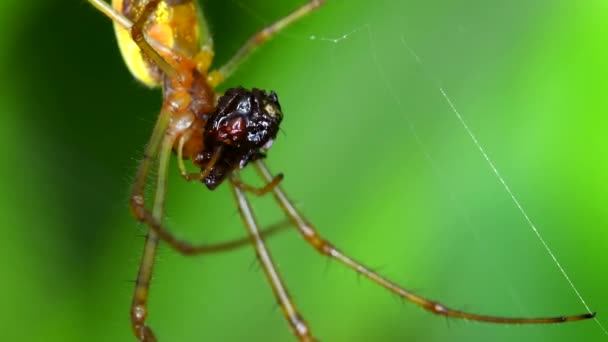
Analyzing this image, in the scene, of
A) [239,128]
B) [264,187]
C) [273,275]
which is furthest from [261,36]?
[273,275]

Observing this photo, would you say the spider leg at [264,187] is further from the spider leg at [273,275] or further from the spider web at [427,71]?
the spider web at [427,71]

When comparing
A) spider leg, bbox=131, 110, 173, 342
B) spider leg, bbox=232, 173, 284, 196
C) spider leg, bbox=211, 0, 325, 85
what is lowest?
spider leg, bbox=131, 110, 173, 342

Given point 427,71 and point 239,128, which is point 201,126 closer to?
point 239,128

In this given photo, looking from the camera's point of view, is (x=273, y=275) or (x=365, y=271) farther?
(x=273, y=275)

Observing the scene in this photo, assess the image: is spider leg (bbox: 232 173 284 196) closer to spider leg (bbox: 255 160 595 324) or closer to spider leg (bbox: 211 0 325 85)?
spider leg (bbox: 255 160 595 324)

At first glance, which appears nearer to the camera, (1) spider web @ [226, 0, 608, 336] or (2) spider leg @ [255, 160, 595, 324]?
(2) spider leg @ [255, 160, 595, 324]

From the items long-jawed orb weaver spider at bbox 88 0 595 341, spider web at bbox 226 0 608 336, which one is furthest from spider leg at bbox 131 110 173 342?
spider web at bbox 226 0 608 336

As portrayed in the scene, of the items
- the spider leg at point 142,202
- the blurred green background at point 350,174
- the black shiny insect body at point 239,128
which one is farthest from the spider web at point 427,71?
the spider leg at point 142,202
